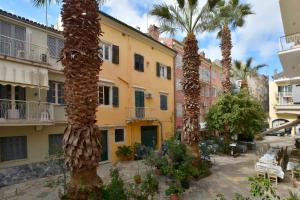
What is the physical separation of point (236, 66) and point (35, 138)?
32008 millimetres

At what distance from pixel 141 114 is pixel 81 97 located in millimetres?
15934

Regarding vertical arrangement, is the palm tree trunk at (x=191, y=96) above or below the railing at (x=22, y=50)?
below

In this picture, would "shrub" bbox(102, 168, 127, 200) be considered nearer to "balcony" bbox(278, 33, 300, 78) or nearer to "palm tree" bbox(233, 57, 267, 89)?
"balcony" bbox(278, 33, 300, 78)

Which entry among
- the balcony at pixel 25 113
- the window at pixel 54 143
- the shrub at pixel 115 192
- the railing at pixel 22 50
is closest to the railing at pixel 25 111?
the balcony at pixel 25 113

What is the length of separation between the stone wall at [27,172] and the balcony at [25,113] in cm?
272

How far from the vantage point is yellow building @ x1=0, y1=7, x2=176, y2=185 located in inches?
573

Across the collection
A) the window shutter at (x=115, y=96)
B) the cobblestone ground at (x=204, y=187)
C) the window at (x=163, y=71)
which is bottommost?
the cobblestone ground at (x=204, y=187)

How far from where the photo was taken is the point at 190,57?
16.3 metres

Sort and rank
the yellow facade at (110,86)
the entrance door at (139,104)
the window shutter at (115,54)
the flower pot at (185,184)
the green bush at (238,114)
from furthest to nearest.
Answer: the entrance door at (139,104) → the green bush at (238,114) → the window shutter at (115,54) → the yellow facade at (110,86) → the flower pot at (185,184)

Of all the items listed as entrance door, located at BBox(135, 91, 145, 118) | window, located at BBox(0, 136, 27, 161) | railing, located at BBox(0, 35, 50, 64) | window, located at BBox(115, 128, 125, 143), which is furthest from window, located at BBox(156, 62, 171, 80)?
window, located at BBox(0, 136, 27, 161)

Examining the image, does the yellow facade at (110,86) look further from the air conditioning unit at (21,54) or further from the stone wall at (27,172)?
the stone wall at (27,172)

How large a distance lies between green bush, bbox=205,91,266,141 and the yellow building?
6527mm

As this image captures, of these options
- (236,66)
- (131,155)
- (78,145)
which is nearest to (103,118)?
(131,155)

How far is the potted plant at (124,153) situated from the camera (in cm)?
2153
